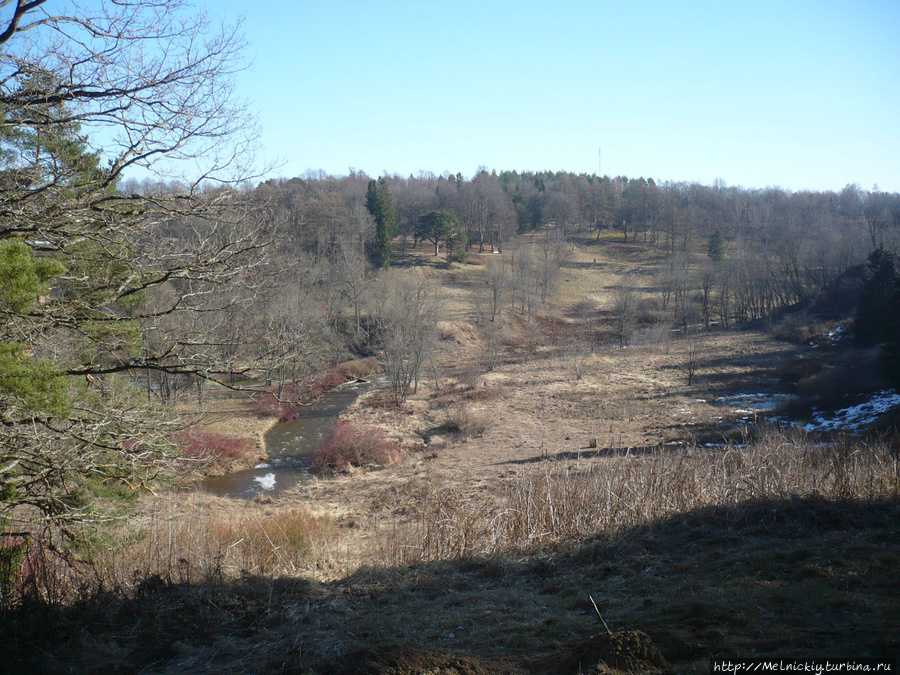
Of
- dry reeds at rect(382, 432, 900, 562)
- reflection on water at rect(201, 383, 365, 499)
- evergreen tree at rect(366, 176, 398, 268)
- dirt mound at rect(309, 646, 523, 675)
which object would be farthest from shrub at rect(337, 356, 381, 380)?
dirt mound at rect(309, 646, 523, 675)

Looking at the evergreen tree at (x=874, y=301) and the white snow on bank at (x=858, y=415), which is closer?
the white snow on bank at (x=858, y=415)

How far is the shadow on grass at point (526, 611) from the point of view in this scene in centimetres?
400

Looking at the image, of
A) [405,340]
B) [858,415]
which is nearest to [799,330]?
[858,415]

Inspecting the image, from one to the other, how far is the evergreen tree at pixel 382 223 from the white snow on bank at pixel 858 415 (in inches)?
1742

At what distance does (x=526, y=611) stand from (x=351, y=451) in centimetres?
2062

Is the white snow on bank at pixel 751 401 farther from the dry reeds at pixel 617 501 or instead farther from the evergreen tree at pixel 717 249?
the evergreen tree at pixel 717 249

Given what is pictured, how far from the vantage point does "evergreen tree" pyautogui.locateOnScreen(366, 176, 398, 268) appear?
61.7m

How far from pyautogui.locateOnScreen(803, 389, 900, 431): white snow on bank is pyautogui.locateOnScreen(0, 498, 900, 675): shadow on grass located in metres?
20.2

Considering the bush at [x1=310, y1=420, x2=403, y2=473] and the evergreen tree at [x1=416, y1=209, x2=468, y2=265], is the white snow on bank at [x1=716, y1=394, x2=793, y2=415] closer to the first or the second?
the bush at [x1=310, y1=420, x2=403, y2=473]

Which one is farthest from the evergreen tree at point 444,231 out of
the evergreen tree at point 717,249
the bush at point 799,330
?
the bush at point 799,330

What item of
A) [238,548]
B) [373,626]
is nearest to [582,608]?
[373,626]

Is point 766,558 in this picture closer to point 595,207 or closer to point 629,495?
point 629,495

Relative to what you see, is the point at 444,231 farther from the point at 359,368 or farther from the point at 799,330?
the point at 799,330

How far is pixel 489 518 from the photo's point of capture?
30.8 feet
